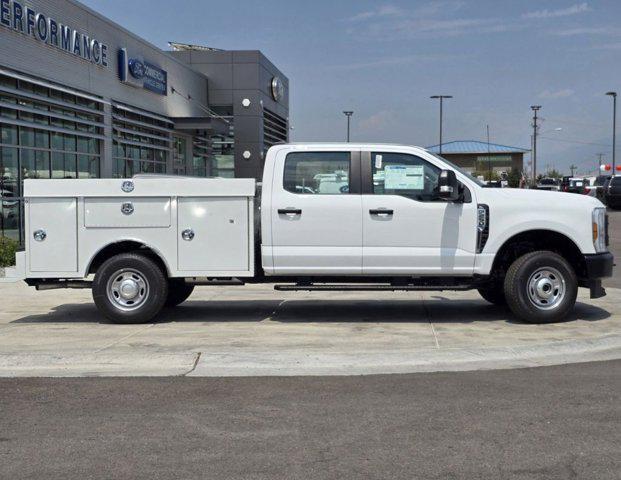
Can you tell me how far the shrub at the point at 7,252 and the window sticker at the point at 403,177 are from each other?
29.1 ft

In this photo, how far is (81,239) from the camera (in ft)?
29.8

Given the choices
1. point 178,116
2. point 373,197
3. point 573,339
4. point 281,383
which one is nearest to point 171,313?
point 373,197

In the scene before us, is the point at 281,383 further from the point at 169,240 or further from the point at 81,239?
the point at 81,239

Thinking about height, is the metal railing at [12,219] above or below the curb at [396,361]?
above

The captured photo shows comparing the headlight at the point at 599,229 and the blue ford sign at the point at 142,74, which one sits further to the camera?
the blue ford sign at the point at 142,74

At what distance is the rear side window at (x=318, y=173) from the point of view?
29.4ft

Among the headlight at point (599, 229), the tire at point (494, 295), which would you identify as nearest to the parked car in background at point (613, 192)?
the tire at point (494, 295)

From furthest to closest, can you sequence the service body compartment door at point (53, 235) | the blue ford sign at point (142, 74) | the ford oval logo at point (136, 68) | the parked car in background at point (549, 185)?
the parked car in background at point (549, 185) → the ford oval logo at point (136, 68) → the blue ford sign at point (142, 74) → the service body compartment door at point (53, 235)

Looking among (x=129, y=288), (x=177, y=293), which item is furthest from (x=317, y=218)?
(x=177, y=293)

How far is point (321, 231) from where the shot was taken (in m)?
8.89

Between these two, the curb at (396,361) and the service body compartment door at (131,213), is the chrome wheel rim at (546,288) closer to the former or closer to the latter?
the curb at (396,361)

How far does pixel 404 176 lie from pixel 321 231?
1204 mm

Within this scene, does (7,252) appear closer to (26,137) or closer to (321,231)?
(26,137)

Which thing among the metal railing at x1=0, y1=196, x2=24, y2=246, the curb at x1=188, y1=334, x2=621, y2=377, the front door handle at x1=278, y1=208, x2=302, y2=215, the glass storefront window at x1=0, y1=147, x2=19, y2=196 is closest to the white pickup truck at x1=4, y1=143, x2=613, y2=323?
the front door handle at x1=278, y1=208, x2=302, y2=215
